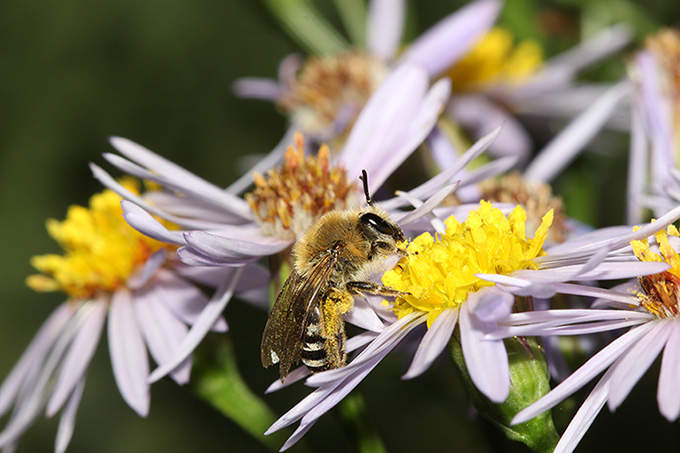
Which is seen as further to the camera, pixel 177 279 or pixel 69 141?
pixel 69 141

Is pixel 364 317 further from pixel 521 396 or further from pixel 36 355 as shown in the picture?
pixel 36 355

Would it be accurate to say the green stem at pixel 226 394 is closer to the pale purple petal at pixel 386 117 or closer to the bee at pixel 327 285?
the bee at pixel 327 285

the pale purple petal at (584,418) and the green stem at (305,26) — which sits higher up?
the green stem at (305,26)

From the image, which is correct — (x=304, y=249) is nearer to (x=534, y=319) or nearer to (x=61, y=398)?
(x=534, y=319)

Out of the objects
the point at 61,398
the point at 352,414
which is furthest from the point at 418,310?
the point at 61,398

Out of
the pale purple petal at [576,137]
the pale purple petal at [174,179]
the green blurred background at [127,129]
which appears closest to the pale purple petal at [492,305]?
the pale purple petal at [174,179]

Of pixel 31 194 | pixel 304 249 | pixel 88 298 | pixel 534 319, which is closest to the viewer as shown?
pixel 534 319
